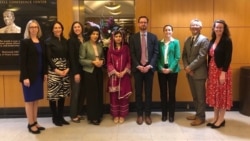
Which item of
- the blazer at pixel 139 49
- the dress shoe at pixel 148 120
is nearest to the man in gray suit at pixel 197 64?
the blazer at pixel 139 49

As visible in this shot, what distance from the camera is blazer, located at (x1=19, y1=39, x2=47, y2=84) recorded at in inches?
164

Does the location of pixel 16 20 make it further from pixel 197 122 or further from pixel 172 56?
pixel 197 122

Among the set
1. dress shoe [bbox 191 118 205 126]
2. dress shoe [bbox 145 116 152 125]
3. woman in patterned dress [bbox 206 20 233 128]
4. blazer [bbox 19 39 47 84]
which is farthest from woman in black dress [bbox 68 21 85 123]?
woman in patterned dress [bbox 206 20 233 128]

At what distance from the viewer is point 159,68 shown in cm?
476

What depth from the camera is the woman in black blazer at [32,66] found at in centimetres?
416

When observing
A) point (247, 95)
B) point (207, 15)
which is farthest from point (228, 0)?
point (247, 95)

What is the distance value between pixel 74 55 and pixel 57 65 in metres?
0.31

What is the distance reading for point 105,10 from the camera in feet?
19.6

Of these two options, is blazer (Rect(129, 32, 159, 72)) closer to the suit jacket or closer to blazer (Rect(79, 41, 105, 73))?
the suit jacket

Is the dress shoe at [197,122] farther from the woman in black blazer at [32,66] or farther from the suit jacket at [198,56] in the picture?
the woman in black blazer at [32,66]

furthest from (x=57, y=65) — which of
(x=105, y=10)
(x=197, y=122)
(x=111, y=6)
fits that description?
(x=197, y=122)

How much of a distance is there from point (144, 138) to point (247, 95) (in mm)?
2132

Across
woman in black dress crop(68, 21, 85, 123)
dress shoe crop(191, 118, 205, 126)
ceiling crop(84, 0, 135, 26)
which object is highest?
ceiling crop(84, 0, 135, 26)

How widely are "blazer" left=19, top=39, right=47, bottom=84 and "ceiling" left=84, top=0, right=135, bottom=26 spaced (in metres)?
1.93
